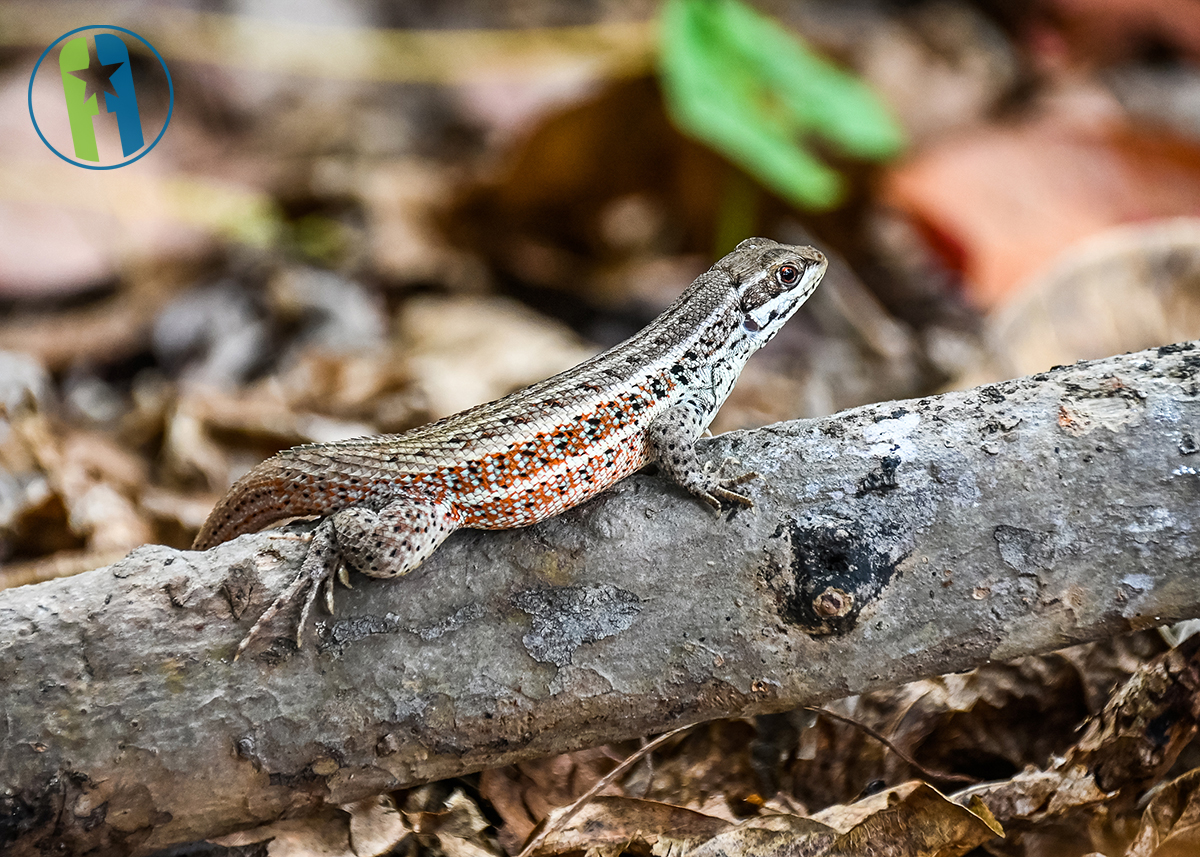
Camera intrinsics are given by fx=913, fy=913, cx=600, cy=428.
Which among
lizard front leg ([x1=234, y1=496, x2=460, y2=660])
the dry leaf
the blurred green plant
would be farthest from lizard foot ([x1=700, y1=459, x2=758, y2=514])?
the blurred green plant

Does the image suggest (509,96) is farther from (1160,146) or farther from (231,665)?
(231,665)

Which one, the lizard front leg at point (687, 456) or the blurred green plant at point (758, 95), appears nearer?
the lizard front leg at point (687, 456)

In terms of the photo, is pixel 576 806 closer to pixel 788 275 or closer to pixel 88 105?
pixel 788 275

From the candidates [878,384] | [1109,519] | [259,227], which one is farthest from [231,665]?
[259,227]

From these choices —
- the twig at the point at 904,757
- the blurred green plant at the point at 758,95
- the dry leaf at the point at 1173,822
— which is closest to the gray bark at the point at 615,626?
the twig at the point at 904,757

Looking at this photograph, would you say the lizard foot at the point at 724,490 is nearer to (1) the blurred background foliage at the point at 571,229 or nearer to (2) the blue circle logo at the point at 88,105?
(1) the blurred background foliage at the point at 571,229
